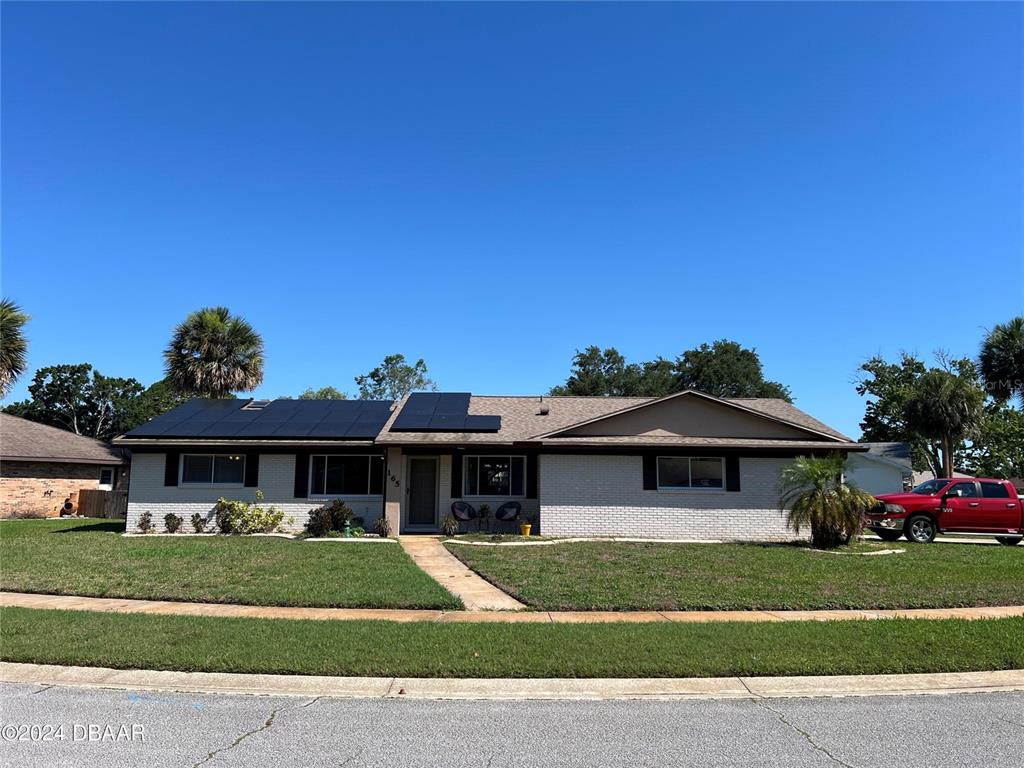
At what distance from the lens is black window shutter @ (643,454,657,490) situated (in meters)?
19.4

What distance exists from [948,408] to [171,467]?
37.3 m

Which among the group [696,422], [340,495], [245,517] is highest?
[696,422]

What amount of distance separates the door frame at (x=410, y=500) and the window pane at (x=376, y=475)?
2.44 ft

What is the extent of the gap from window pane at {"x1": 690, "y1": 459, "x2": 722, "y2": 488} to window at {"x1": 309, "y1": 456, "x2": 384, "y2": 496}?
30.4ft

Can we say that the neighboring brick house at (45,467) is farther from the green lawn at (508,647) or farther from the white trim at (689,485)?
the white trim at (689,485)

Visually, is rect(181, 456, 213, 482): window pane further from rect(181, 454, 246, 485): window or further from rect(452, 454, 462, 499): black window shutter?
rect(452, 454, 462, 499): black window shutter

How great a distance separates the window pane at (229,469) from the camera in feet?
66.6

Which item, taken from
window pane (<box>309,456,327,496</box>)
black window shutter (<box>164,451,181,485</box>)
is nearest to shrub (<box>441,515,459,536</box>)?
window pane (<box>309,456,327,496</box>)

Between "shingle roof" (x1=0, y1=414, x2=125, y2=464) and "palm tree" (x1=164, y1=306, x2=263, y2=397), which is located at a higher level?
"palm tree" (x1=164, y1=306, x2=263, y2=397)

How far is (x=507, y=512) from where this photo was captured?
19.8 meters

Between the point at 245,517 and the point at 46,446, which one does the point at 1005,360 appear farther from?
the point at 46,446

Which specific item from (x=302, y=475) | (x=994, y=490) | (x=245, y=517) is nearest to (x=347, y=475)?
(x=302, y=475)

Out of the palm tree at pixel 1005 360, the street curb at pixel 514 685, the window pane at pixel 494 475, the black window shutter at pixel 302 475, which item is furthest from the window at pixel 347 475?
the palm tree at pixel 1005 360

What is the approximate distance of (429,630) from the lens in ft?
26.2
